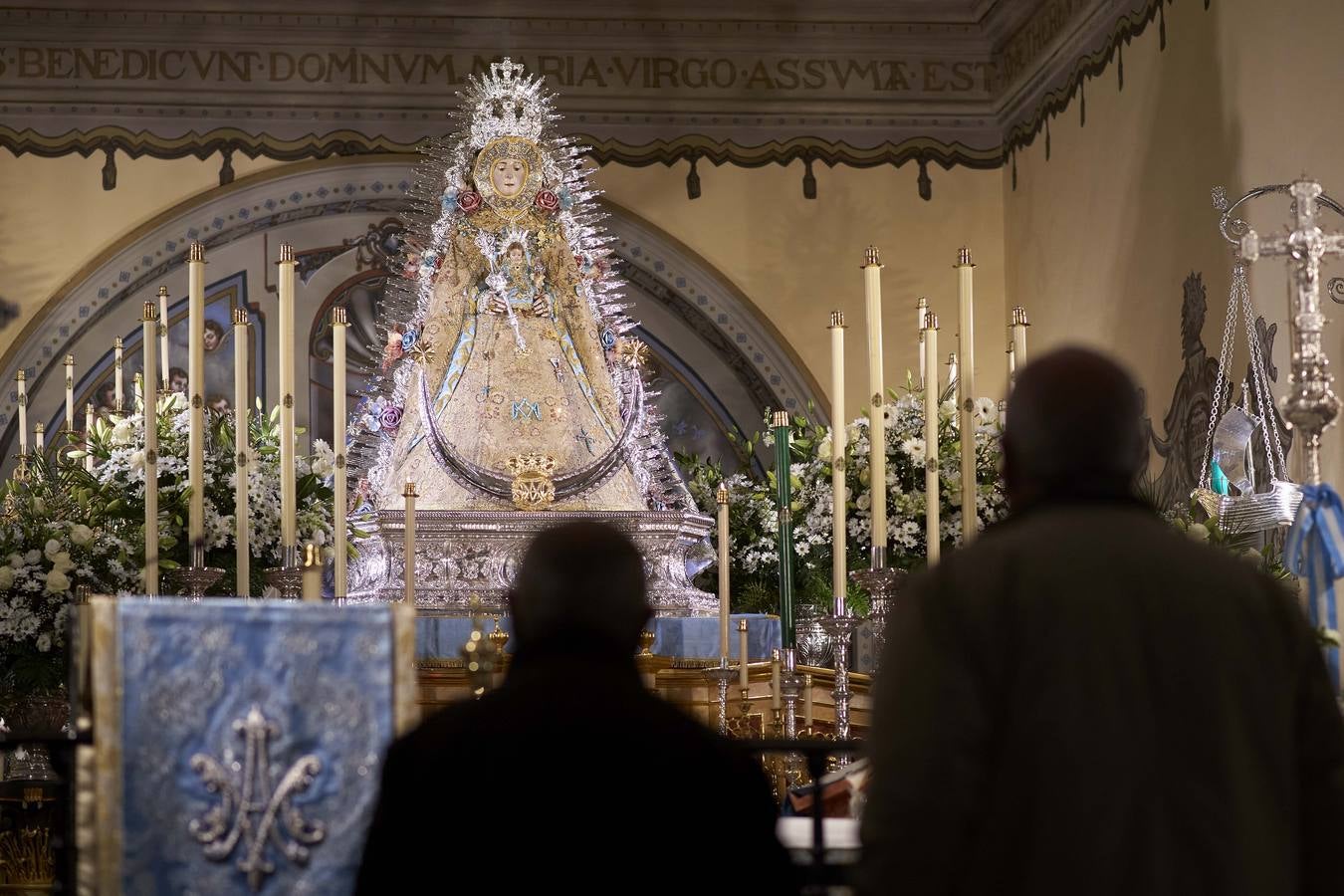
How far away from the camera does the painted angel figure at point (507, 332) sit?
6398 mm

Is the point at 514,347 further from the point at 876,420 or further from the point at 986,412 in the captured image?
the point at 876,420

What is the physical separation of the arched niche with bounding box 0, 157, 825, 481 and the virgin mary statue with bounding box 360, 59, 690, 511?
253cm

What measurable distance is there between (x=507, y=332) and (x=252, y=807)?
13.3 feet

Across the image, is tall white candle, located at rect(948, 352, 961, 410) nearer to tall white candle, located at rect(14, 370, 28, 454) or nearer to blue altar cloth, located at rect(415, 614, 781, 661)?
blue altar cloth, located at rect(415, 614, 781, 661)

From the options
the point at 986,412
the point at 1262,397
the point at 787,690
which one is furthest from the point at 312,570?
the point at 1262,397

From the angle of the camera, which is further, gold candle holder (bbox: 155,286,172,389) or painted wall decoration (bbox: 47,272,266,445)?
painted wall decoration (bbox: 47,272,266,445)

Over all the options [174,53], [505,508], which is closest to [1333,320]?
[505,508]

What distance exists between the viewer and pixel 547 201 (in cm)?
652

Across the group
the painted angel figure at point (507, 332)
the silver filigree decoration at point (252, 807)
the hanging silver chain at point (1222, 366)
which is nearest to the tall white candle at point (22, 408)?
the painted angel figure at point (507, 332)

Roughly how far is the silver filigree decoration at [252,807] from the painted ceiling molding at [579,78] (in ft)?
23.1

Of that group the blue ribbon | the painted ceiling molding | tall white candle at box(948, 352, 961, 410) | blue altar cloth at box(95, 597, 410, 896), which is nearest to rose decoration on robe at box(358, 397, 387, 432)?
tall white candle at box(948, 352, 961, 410)

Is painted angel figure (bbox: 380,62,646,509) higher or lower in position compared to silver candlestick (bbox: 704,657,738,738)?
higher

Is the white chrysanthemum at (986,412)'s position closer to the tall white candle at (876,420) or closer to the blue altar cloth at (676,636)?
the blue altar cloth at (676,636)

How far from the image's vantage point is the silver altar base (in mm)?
6004
